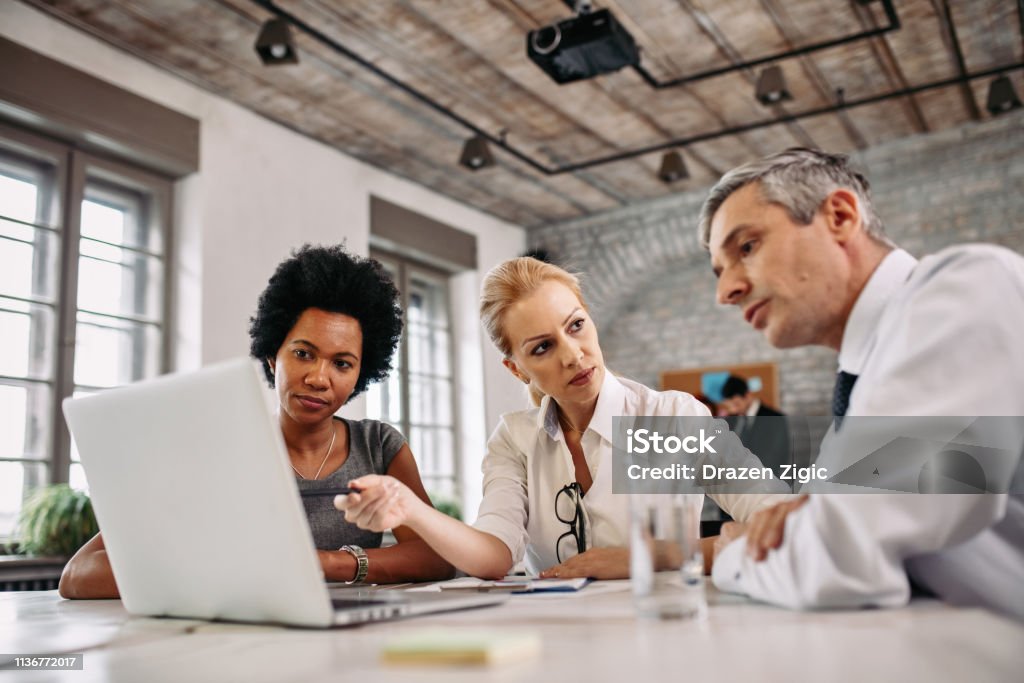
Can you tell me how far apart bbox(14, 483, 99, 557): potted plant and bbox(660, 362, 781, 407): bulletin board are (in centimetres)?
423

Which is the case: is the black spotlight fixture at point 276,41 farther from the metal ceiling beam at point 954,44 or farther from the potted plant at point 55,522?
the metal ceiling beam at point 954,44

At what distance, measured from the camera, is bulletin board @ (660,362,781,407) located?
A: 6.64m

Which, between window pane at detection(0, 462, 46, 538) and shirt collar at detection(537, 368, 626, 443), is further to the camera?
window pane at detection(0, 462, 46, 538)

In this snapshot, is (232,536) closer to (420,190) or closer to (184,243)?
(184,243)

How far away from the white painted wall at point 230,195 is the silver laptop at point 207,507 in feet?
9.87

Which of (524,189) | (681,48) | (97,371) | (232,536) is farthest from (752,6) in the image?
(232,536)

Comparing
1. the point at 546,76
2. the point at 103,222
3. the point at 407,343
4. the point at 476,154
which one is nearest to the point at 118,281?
the point at 103,222

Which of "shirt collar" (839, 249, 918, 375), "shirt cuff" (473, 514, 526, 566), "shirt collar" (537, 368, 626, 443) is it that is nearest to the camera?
"shirt collar" (839, 249, 918, 375)

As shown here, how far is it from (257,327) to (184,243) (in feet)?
8.87

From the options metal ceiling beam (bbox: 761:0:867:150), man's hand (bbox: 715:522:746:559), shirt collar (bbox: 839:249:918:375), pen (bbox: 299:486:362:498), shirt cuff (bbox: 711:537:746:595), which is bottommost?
shirt cuff (bbox: 711:537:746:595)

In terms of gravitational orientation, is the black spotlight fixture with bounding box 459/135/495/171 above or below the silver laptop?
above

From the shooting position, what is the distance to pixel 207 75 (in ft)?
15.1

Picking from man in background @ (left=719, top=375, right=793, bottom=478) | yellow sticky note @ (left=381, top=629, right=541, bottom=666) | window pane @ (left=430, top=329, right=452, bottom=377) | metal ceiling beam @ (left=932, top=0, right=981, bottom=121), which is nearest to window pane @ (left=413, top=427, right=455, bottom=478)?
window pane @ (left=430, top=329, right=452, bottom=377)

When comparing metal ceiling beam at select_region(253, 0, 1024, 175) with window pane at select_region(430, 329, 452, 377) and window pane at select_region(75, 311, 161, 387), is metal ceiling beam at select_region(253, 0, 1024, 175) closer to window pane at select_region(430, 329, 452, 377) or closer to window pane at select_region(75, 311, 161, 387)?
window pane at select_region(430, 329, 452, 377)
